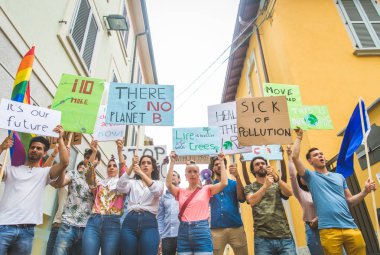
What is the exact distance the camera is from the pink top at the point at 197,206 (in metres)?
3.46

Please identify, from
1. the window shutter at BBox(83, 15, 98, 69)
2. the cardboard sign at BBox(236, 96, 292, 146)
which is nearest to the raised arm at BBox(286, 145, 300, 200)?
the cardboard sign at BBox(236, 96, 292, 146)

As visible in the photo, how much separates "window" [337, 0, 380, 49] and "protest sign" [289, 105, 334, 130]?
3.85m

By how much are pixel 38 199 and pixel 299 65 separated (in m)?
6.37

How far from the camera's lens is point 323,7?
8.15 meters

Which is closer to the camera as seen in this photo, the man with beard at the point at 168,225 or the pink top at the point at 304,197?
the pink top at the point at 304,197

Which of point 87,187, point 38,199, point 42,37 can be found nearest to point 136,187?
point 87,187

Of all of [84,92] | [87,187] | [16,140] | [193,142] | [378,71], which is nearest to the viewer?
[16,140]

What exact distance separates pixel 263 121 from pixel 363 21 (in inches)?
234

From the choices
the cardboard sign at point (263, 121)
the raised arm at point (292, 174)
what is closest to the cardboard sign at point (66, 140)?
the cardboard sign at point (263, 121)

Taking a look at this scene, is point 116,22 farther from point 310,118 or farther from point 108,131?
point 310,118

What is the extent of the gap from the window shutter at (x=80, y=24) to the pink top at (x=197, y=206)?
484cm

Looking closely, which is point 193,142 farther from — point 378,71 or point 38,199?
point 378,71

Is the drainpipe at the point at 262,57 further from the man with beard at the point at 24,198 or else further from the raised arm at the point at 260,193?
the man with beard at the point at 24,198

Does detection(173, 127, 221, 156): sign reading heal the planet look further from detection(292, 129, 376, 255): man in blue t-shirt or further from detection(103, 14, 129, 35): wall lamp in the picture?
detection(103, 14, 129, 35): wall lamp
